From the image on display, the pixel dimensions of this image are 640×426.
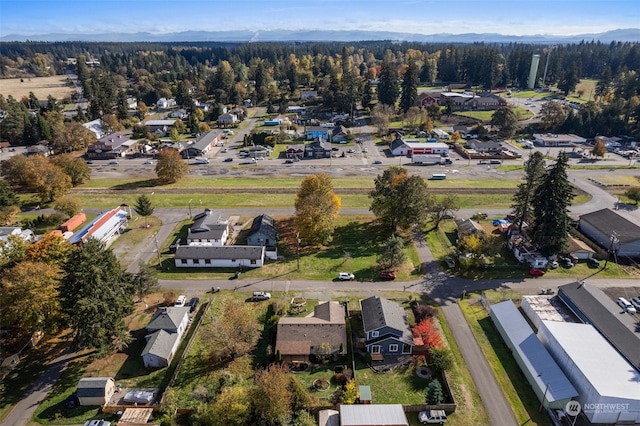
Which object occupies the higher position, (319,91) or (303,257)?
(319,91)

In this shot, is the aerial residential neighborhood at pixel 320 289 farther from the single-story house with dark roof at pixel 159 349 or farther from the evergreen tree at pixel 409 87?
the evergreen tree at pixel 409 87

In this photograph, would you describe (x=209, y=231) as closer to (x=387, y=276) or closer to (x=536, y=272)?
(x=387, y=276)

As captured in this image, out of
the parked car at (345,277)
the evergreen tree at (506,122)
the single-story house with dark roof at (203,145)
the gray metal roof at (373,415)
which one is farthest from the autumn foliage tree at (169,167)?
the evergreen tree at (506,122)

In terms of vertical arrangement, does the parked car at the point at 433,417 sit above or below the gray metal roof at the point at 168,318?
below

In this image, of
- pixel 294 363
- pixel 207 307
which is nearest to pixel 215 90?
pixel 207 307

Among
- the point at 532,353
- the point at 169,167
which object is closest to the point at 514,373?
the point at 532,353

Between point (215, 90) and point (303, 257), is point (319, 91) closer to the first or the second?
point (215, 90)
